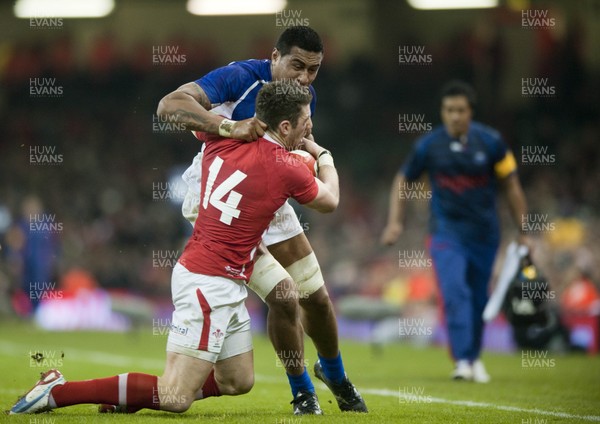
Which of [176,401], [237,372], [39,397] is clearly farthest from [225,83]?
[39,397]

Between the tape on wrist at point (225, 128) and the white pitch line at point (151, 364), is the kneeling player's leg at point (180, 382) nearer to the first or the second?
the tape on wrist at point (225, 128)

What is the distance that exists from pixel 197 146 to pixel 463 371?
16.6 metres

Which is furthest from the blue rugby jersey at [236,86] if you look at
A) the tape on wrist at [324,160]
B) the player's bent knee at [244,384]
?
the player's bent knee at [244,384]

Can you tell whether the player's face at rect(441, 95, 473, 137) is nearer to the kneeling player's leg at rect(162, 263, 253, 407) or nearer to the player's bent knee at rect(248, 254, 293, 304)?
the player's bent knee at rect(248, 254, 293, 304)

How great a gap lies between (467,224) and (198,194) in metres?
4.27

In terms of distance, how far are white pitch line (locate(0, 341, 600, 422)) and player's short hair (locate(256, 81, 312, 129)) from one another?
8.52 feet

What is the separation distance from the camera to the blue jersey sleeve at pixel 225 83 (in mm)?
6348

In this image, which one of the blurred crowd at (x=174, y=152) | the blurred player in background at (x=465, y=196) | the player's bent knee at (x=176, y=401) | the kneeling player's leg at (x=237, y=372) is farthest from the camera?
the blurred crowd at (x=174, y=152)

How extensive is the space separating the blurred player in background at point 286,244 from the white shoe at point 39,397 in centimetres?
135

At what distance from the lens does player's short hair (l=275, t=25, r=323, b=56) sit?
648 cm

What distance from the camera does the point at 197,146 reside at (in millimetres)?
25344

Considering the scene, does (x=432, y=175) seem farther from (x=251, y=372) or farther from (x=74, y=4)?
(x=74, y=4)

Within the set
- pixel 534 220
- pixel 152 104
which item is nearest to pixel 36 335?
pixel 534 220

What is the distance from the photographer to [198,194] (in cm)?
653
